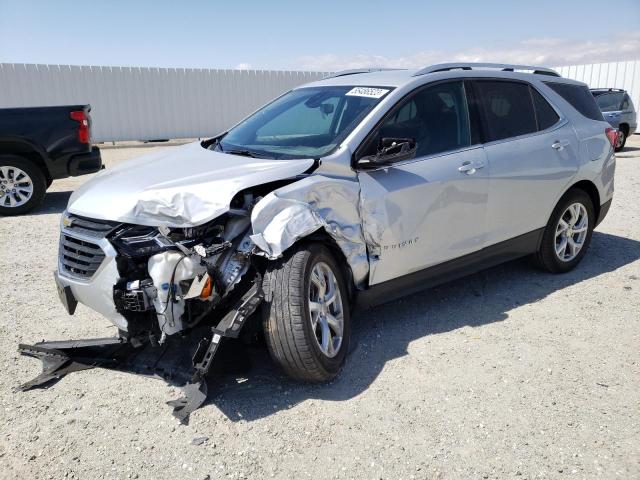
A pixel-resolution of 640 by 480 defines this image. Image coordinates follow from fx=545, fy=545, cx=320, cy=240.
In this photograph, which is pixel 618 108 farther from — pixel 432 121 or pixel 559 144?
pixel 432 121

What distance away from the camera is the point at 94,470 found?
2.65m

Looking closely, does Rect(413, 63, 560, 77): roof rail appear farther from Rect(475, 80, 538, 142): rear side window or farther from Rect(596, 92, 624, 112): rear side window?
Rect(596, 92, 624, 112): rear side window

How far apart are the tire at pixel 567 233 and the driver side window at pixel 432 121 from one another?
4.55 feet

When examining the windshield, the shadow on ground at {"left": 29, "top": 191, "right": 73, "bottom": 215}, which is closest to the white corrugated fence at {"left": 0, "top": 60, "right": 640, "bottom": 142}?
the shadow on ground at {"left": 29, "top": 191, "right": 73, "bottom": 215}

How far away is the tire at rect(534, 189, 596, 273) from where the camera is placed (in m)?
4.91

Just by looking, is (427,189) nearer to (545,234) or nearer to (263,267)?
(263,267)

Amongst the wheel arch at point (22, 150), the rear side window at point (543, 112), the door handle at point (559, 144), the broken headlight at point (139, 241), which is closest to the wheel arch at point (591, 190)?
the door handle at point (559, 144)

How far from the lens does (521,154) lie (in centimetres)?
441

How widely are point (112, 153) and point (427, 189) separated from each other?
568 inches

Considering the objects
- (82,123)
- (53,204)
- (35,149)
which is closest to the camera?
(35,149)

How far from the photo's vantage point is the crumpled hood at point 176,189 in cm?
296

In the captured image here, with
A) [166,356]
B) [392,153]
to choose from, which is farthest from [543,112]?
[166,356]

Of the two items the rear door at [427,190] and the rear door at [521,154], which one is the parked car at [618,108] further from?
the rear door at [427,190]

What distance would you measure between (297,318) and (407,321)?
1428 millimetres
